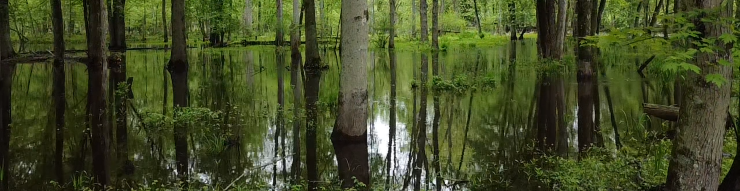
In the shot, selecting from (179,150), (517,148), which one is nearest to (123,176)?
(179,150)

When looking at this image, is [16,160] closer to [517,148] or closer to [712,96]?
[517,148]

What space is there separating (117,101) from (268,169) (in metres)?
7.07

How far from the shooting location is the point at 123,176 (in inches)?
226

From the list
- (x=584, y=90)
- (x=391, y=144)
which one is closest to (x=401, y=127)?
(x=391, y=144)

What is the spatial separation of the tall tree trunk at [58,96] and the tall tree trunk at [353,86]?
3.42 m

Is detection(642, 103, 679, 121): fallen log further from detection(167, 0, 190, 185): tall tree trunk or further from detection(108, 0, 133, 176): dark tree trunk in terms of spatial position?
detection(108, 0, 133, 176): dark tree trunk

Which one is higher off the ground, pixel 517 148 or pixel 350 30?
pixel 350 30

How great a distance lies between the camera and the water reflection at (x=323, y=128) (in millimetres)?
5934

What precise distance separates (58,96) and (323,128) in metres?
8.09

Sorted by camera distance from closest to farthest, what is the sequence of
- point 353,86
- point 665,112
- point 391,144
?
point 665,112, point 353,86, point 391,144

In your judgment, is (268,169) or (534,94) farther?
(534,94)

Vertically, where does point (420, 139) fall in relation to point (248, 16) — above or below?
below

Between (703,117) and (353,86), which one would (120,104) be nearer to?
(353,86)

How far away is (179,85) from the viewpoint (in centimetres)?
1470
